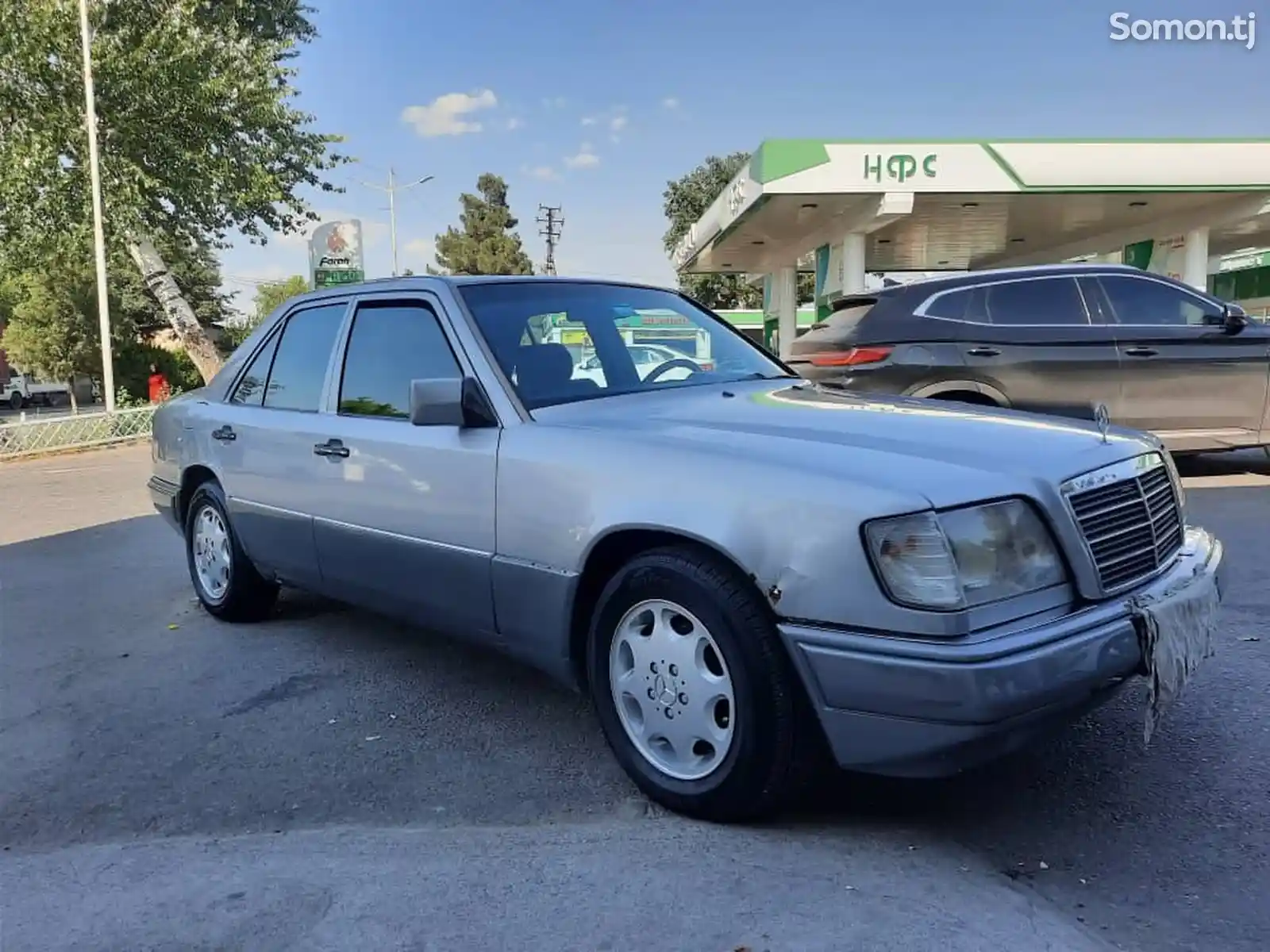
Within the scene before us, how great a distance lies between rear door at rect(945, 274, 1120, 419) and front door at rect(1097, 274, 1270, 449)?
0.19m

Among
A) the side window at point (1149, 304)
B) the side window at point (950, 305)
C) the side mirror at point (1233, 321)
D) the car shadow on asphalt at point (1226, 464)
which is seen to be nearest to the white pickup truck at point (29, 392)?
the side window at point (950, 305)

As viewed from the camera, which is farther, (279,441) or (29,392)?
(29,392)

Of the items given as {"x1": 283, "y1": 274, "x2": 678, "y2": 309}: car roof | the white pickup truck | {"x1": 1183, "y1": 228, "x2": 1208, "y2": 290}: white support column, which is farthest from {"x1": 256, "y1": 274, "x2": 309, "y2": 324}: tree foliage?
{"x1": 283, "y1": 274, "x2": 678, "y2": 309}: car roof

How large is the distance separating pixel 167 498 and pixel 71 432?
13924mm

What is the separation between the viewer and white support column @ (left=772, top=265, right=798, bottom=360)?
2786 cm

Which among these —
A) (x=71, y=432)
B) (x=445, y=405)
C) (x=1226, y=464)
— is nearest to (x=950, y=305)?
(x=1226, y=464)

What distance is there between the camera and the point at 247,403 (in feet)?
16.1

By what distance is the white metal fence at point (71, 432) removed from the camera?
16359 millimetres

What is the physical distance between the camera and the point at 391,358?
401 centimetres

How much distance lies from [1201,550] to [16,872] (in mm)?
3566

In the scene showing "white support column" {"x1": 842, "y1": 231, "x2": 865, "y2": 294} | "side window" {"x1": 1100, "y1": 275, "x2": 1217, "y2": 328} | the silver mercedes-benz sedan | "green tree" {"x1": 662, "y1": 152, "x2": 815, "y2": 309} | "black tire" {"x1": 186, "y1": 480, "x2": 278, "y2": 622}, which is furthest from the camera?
"green tree" {"x1": 662, "y1": 152, "x2": 815, "y2": 309}

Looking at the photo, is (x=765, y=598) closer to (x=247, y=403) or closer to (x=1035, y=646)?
(x=1035, y=646)

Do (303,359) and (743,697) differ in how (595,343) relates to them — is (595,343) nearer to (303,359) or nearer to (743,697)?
(303,359)

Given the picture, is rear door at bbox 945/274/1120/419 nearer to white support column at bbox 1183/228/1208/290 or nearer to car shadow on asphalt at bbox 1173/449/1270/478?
car shadow on asphalt at bbox 1173/449/1270/478
